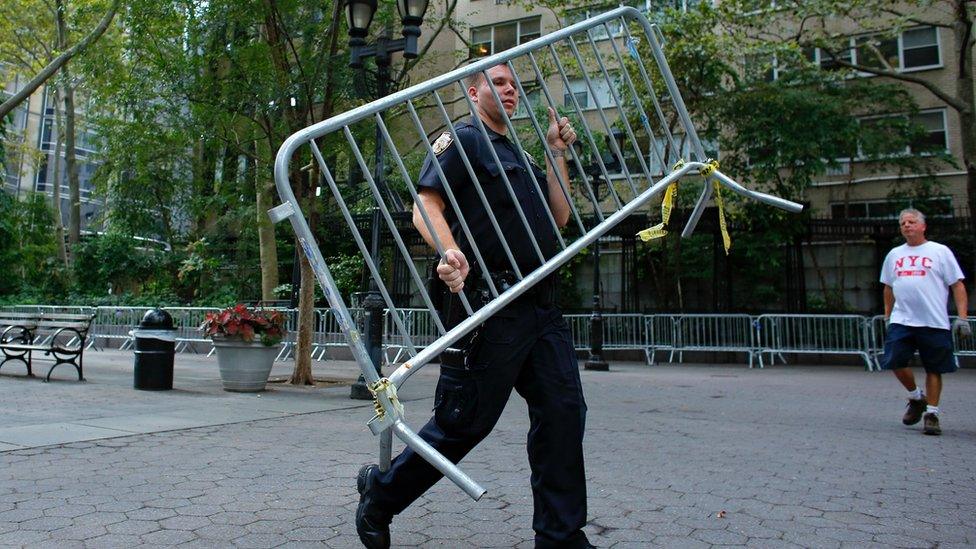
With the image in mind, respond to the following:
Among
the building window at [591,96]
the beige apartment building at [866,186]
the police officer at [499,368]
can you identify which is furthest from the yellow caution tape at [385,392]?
the beige apartment building at [866,186]

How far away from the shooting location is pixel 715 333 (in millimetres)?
18203

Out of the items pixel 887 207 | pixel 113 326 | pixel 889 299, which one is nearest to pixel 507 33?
pixel 887 207

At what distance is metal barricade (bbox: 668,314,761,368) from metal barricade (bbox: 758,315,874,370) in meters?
0.31

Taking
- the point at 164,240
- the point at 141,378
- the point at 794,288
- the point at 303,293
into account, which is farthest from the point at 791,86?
the point at 164,240

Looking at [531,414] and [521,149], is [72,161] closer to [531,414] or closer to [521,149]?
[521,149]

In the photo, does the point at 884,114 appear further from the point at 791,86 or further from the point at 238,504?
the point at 238,504

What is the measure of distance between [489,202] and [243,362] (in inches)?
305

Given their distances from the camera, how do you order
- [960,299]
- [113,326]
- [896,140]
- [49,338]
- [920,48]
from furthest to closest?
[920,48] → [113,326] → [896,140] → [49,338] → [960,299]

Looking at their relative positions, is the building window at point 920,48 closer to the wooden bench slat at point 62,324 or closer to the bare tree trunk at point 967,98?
the bare tree trunk at point 967,98

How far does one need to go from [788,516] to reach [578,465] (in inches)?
64.7

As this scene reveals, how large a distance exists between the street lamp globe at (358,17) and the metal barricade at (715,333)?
1212 centimetres

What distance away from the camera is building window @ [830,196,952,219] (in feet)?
70.5

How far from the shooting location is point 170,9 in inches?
419

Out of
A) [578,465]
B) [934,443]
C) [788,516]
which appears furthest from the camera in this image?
[934,443]
